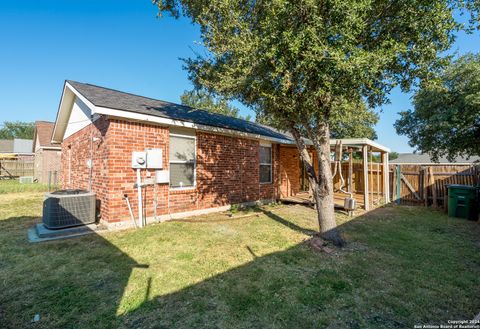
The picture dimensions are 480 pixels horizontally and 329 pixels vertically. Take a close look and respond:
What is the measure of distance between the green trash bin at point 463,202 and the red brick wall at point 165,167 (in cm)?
621

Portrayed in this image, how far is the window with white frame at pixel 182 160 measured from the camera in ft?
22.5

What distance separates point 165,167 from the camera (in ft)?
21.7

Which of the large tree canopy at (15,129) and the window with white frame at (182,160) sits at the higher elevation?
the large tree canopy at (15,129)

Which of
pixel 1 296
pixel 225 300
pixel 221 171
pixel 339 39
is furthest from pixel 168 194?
pixel 339 39

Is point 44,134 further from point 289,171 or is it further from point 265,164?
point 289,171

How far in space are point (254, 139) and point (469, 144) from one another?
10442 millimetres

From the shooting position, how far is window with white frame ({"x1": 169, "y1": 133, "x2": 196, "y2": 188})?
687 cm

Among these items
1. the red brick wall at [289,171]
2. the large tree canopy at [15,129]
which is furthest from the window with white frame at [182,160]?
the large tree canopy at [15,129]

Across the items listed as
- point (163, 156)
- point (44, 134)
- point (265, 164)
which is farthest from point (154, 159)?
point (44, 134)

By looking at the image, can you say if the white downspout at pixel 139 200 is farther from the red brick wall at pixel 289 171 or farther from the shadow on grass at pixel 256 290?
the red brick wall at pixel 289 171

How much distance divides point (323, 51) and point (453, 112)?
1038cm

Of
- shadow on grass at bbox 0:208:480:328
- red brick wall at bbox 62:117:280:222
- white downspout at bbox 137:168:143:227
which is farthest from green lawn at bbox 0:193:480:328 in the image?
red brick wall at bbox 62:117:280:222

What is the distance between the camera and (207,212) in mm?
7621

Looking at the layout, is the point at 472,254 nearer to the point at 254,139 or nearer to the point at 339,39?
the point at 339,39
